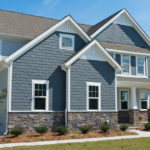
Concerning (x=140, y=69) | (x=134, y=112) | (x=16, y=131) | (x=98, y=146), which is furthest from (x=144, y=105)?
(x=16, y=131)

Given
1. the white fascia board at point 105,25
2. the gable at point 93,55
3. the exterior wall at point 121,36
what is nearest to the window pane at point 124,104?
the exterior wall at point 121,36

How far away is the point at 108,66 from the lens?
16.6 meters

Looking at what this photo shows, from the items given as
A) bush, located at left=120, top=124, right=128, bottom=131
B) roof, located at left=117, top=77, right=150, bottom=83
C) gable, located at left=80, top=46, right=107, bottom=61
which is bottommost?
bush, located at left=120, top=124, right=128, bottom=131

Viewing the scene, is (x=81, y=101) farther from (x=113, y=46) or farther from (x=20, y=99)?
(x=113, y=46)

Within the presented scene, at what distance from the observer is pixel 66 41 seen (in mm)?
16344

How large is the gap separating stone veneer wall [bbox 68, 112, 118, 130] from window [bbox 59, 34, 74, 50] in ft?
14.7

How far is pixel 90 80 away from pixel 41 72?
323 centimetres

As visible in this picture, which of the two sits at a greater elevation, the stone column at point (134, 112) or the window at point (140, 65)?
the window at point (140, 65)

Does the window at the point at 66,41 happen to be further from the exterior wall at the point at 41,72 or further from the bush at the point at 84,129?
the bush at the point at 84,129

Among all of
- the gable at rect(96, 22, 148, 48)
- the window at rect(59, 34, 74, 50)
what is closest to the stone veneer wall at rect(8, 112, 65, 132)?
the window at rect(59, 34, 74, 50)

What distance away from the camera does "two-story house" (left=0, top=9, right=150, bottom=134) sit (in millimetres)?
14227

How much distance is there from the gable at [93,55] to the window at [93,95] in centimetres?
173

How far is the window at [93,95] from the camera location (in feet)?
51.7

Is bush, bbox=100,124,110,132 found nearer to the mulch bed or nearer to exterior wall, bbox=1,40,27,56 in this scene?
the mulch bed
